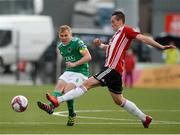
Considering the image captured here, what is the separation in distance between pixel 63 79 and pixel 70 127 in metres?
1.02

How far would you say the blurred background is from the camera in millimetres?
40031

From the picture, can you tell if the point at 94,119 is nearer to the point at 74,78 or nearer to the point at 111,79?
the point at 74,78

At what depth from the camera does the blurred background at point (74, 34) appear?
40.0 metres

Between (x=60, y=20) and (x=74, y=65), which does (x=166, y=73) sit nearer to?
(x=60, y=20)

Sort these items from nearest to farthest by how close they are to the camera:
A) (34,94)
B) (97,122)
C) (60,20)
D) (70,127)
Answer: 1. (70,127)
2. (97,122)
3. (34,94)
4. (60,20)

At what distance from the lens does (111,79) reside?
630 inches

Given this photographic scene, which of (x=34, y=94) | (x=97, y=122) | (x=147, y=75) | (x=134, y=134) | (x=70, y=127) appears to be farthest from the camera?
(x=147, y=75)

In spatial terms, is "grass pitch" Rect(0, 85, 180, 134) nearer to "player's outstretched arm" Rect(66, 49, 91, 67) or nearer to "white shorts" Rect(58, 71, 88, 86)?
"white shorts" Rect(58, 71, 88, 86)

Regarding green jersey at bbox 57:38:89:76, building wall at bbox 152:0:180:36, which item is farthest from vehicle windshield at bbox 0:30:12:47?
green jersey at bbox 57:38:89:76

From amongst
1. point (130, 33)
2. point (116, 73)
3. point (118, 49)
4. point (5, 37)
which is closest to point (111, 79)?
point (116, 73)

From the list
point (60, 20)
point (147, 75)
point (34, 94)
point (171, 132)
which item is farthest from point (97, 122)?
point (60, 20)

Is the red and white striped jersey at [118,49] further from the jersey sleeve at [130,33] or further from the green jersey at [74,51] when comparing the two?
the green jersey at [74,51]

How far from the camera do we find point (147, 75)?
3884cm

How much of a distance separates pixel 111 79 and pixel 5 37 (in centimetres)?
3043
